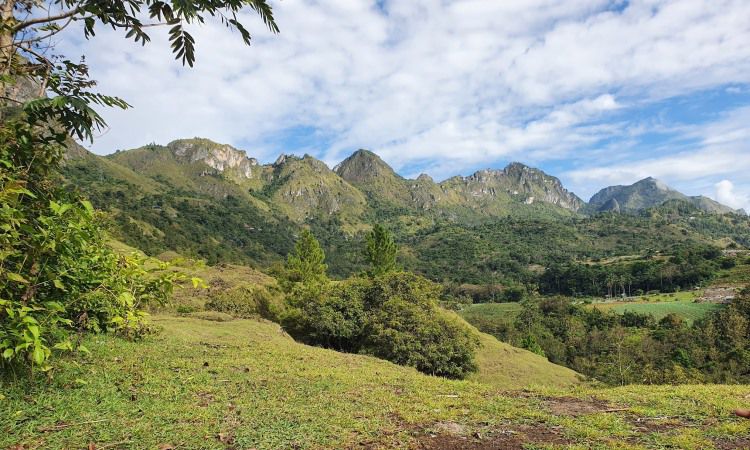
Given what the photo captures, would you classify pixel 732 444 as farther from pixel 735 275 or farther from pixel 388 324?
pixel 735 275

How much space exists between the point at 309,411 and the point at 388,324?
75.5 feet

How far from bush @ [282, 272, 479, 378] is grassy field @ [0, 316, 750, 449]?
1830 centimetres

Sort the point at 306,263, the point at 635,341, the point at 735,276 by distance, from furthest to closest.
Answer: the point at 735,276 → the point at 635,341 → the point at 306,263

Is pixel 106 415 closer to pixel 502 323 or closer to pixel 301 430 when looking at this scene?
pixel 301 430

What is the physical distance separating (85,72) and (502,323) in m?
98.0

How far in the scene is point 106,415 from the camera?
5.94 meters

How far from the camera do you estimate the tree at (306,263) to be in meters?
48.3

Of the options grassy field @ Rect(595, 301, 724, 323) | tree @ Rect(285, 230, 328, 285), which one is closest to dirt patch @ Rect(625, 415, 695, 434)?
tree @ Rect(285, 230, 328, 285)

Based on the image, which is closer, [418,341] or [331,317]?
[418,341]

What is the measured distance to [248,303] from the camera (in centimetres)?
3625

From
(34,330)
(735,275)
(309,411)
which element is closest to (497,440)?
(309,411)

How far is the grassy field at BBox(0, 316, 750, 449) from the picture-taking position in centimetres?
558

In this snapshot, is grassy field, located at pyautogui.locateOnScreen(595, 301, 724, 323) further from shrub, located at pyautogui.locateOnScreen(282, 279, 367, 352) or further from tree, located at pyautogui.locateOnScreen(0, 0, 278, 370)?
tree, located at pyautogui.locateOnScreen(0, 0, 278, 370)

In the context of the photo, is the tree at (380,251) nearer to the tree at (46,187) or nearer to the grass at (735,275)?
the tree at (46,187)
